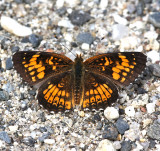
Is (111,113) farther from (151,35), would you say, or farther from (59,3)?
(59,3)

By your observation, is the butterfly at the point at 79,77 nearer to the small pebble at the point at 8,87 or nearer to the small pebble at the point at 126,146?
the small pebble at the point at 8,87

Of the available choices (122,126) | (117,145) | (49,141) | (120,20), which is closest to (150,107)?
(122,126)

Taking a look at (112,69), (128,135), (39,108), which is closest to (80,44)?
(112,69)

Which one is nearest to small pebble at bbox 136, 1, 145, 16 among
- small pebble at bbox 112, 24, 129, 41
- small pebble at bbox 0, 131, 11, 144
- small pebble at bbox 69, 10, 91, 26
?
small pebble at bbox 112, 24, 129, 41

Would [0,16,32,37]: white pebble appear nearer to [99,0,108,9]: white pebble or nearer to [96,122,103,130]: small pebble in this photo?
[99,0,108,9]: white pebble

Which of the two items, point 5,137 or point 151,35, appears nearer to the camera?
point 5,137

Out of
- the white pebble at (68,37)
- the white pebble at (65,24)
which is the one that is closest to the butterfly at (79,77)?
the white pebble at (68,37)
